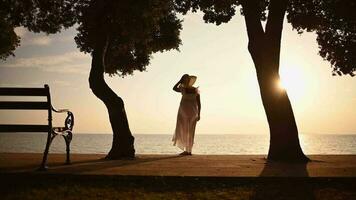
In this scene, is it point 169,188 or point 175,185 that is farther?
point 175,185

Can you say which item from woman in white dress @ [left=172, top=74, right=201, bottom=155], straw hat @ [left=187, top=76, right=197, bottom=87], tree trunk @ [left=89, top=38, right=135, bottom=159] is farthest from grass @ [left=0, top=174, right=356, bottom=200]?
straw hat @ [left=187, top=76, right=197, bottom=87]

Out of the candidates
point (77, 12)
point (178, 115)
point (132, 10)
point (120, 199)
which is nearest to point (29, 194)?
point (120, 199)

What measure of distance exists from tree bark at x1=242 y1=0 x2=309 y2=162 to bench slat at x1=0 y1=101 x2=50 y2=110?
22.1 feet

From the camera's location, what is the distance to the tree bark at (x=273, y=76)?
13016mm

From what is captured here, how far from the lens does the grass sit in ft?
21.9

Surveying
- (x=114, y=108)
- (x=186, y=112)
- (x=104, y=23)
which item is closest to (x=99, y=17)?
(x=104, y=23)

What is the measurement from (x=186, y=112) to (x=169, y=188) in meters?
8.32

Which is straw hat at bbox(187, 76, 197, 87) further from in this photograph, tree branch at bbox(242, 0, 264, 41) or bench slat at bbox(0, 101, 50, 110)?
bench slat at bbox(0, 101, 50, 110)

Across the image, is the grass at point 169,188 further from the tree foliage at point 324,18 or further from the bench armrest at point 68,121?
the tree foliage at point 324,18

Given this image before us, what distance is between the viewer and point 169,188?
7254 millimetres

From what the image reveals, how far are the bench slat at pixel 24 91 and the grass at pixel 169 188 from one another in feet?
6.00

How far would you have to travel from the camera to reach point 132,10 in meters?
13.5

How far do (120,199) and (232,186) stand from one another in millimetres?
1991

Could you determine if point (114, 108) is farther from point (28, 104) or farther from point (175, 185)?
point (175, 185)
